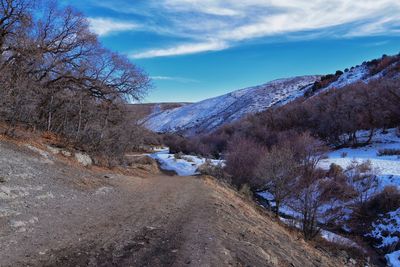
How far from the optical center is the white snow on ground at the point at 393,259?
19000 millimetres

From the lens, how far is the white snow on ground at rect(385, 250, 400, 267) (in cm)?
1900

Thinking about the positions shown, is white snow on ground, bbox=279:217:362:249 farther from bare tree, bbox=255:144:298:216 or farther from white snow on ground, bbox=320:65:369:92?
white snow on ground, bbox=320:65:369:92

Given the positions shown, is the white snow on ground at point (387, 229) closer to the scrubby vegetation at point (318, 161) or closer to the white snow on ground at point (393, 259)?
the scrubby vegetation at point (318, 161)

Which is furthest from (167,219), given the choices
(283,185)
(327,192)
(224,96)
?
(224,96)

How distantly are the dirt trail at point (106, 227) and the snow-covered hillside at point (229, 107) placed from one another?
99.1m

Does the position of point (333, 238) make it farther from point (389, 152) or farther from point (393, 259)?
point (389, 152)

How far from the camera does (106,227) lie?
341 inches

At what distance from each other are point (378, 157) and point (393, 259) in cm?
2202

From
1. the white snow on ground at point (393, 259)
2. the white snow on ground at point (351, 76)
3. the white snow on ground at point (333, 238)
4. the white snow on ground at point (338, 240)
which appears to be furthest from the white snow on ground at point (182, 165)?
the white snow on ground at point (351, 76)

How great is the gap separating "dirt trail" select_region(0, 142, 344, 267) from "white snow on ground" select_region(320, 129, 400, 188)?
2165cm

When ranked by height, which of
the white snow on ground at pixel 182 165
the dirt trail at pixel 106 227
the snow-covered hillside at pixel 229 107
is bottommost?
the white snow on ground at pixel 182 165

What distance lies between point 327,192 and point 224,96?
440 feet

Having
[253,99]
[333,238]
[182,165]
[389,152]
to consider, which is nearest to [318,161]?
[389,152]

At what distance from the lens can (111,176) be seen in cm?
1714
